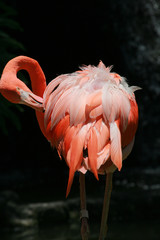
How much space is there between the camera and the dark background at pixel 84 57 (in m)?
6.80

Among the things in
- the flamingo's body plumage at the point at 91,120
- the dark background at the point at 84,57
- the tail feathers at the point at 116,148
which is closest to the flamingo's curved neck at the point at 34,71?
the flamingo's body plumage at the point at 91,120

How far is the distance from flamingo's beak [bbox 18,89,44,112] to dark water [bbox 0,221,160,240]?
2154mm

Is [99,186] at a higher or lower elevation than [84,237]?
lower

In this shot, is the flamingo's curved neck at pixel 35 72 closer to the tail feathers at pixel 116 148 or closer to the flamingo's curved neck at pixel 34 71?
the flamingo's curved neck at pixel 34 71

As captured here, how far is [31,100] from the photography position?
9.45ft

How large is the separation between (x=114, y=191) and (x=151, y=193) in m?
0.45

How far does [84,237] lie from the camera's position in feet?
9.43

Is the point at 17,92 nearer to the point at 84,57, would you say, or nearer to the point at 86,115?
the point at 86,115

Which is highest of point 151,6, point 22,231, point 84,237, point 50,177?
point 151,6

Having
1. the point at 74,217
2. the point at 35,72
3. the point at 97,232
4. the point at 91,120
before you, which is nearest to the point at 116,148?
the point at 91,120

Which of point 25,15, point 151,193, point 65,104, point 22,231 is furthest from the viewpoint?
point 25,15

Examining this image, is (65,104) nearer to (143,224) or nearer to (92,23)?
(143,224)

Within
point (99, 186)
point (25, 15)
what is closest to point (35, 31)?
point (25, 15)

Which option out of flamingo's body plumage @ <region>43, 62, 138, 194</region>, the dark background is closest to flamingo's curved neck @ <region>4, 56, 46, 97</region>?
flamingo's body plumage @ <region>43, 62, 138, 194</region>
